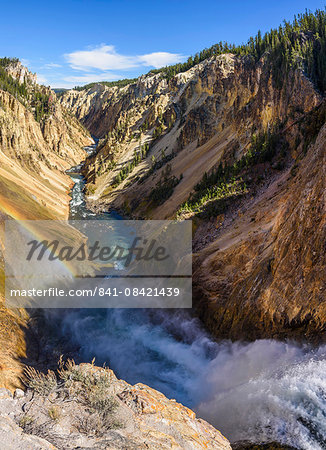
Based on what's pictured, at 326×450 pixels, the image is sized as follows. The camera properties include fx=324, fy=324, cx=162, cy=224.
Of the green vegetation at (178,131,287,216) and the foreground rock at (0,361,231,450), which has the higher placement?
the green vegetation at (178,131,287,216)

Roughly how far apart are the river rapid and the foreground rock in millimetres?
1479

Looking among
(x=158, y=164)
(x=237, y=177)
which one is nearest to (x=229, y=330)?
(x=237, y=177)

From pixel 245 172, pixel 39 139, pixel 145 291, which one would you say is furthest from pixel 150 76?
pixel 145 291

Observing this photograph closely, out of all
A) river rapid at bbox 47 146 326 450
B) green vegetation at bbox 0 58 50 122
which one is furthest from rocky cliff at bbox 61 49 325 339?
green vegetation at bbox 0 58 50 122

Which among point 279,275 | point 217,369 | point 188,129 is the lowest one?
point 217,369

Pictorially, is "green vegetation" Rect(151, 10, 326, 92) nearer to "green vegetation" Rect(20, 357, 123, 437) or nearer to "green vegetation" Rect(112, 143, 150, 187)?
"green vegetation" Rect(112, 143, 150, 187)

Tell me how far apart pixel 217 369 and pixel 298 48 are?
61.2 metres

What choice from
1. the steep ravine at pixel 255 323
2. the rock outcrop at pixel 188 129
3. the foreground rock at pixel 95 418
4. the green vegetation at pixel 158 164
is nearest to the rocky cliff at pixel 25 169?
the foreground rock at pixel 95 418

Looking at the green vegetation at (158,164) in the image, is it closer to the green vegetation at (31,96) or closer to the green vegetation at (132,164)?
the green vegetation at (132,164)

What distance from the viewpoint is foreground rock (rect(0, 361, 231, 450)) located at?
5.72 m

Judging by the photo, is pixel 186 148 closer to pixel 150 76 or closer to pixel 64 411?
pixel 64 411

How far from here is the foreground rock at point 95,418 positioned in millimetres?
5719

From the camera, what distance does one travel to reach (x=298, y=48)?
56.8 meters

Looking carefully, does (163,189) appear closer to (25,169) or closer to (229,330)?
(25,169)
